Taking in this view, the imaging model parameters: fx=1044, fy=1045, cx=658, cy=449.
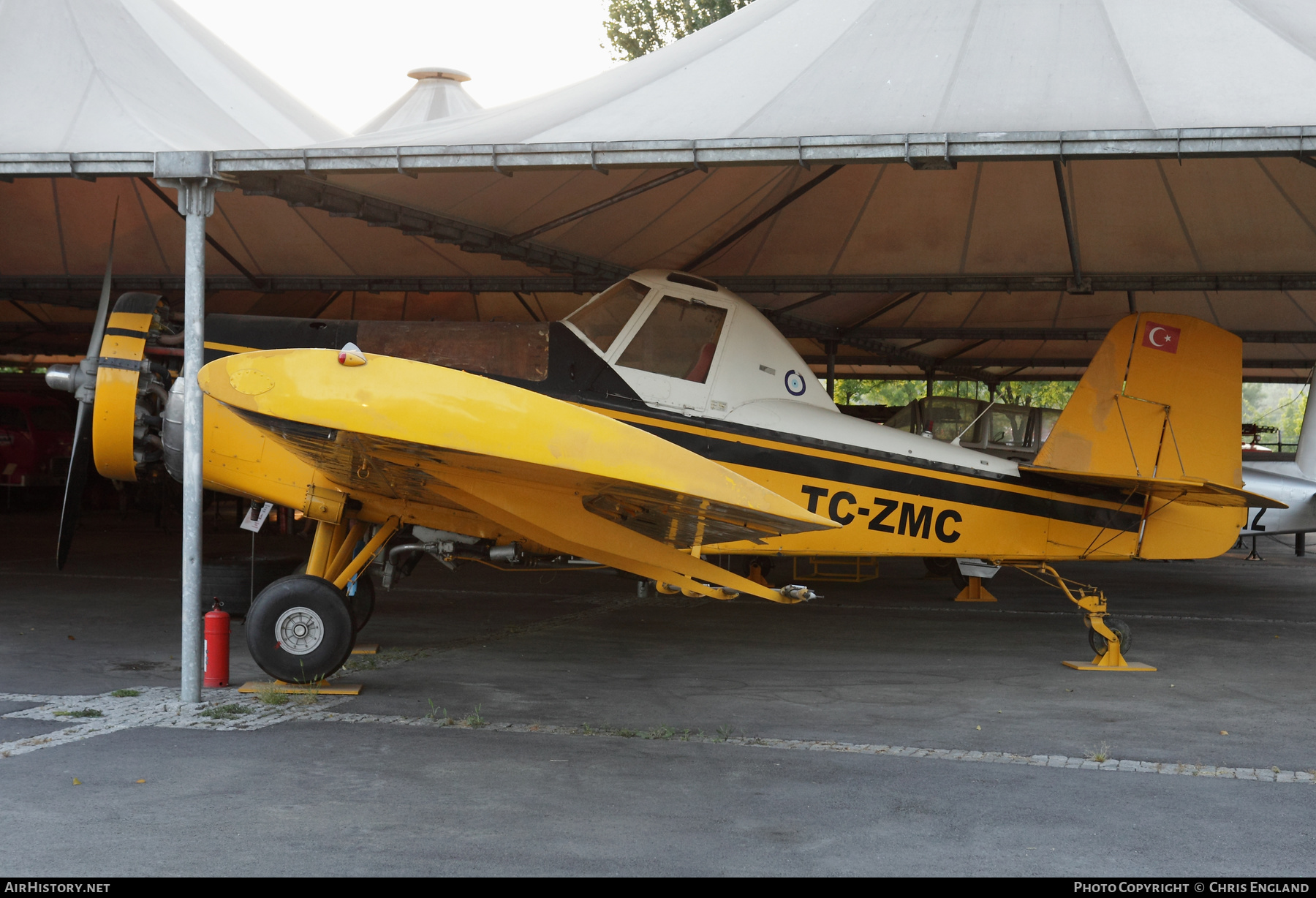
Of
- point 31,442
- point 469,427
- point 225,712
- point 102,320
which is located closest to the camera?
point 469,427

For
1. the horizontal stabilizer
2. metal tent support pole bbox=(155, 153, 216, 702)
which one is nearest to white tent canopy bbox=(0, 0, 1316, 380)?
metal tent support pole bbox=(155, 153, 216, 702)

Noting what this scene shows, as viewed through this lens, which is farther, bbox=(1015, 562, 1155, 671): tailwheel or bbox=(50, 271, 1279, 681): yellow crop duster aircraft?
bbox=(1015, 562, 1155, 671): tailwheel

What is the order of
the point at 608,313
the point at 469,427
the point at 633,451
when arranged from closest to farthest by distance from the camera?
the point at 469,427
the point at 633,451
the point at 608,313

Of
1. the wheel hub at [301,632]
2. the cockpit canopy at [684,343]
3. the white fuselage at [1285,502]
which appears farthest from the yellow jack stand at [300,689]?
the white fuselage at [1285,502]

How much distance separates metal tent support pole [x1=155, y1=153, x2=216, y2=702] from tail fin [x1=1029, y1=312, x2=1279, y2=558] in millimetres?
6568

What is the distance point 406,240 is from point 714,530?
24.3 feet

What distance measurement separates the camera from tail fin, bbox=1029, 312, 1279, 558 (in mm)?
8633

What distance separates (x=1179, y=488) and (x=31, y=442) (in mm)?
23855

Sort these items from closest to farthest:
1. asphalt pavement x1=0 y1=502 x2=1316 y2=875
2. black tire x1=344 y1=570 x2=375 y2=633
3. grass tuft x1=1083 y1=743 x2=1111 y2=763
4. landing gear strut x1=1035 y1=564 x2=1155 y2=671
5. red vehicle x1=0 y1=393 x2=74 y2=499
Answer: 1. asphalt pavement x1=0 y1=502 x2=1316 y2=875
2. grass tuft x1=1083 y1=743 x2=1111 y2=763
3. landing gear strut x1=1035 y1=564 x2=1155 y2=671
4. black tire x1=344 y1=570 x2=375 y2=633
5. red vehicle x1=0 y1=393 x2=74 y2=499

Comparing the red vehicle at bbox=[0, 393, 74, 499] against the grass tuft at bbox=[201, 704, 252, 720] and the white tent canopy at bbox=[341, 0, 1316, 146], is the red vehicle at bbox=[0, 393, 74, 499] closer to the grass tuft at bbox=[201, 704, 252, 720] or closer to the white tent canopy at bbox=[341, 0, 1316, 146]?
the grass tuft at bbox=[201, 704, 252, 720]

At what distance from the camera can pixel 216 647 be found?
725 centimetres

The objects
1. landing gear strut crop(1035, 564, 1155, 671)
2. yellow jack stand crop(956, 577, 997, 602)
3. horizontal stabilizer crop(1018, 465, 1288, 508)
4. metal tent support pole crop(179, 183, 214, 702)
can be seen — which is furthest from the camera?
yellow jack stand crop(956, 577, 997, 602)

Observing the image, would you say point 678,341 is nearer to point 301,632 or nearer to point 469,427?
point 469,427

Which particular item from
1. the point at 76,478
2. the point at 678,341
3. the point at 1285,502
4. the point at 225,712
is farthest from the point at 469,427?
the point at 1285,502
